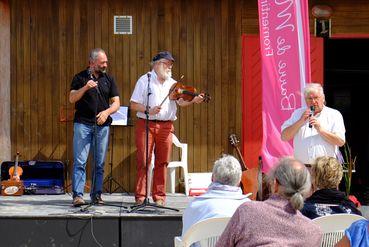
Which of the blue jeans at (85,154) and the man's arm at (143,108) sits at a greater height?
the man's arm at (143,108)

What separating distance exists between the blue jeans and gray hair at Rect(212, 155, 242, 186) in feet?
8.41

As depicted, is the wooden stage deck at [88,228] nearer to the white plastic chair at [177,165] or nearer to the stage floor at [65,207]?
the stage floor at [65,207]

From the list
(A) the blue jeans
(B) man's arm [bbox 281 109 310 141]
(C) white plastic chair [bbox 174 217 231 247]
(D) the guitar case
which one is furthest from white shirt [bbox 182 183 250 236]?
(D) the guitar case

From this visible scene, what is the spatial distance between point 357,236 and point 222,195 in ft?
3.24

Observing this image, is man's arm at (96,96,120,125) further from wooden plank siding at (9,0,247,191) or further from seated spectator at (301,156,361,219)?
seated spectator at (301,156,361,219)

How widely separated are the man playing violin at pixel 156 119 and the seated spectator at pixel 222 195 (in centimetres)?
236

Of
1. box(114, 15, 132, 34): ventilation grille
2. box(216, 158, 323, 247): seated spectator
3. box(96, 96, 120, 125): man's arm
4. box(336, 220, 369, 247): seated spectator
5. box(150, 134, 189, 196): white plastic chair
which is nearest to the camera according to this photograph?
box(336, 220, 369, 247): seated spectator

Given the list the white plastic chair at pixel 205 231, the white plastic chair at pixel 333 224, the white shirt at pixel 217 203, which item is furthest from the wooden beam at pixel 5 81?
the white plastic chair at pixel 333 224

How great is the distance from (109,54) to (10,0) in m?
1.33

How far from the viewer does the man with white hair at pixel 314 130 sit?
5.57 m

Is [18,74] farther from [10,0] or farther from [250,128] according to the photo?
[250,128]

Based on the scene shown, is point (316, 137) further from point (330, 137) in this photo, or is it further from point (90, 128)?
point (90, 128)

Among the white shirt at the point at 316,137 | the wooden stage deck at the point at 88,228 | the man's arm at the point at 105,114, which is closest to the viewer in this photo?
the white shirt at the point at 316,137

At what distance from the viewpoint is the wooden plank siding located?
7.94m
